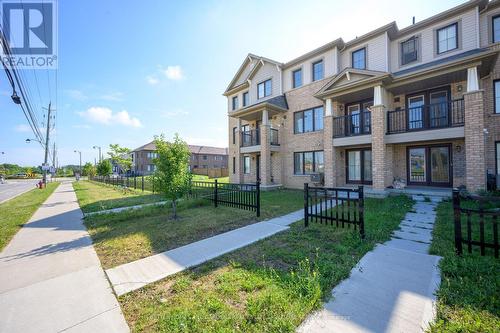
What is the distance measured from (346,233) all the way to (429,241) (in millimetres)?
1721

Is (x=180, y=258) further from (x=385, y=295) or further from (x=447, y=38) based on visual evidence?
(x=447, y=38)

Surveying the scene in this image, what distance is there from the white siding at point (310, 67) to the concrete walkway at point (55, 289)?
48.8 feet

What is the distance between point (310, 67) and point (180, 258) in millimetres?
14792

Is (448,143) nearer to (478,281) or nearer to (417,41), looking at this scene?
(417,41)

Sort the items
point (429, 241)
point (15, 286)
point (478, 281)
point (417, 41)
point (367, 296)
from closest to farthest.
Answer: point (367, 296), point (478, 281), point (15, 286), point (429, 241), point (417, 41)

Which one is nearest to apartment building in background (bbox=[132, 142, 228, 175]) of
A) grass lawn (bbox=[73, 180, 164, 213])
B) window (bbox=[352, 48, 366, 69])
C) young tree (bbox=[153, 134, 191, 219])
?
grass lawn (bbox=[73, 180, 164, 213])

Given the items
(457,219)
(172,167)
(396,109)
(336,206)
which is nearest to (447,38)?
(396,109)

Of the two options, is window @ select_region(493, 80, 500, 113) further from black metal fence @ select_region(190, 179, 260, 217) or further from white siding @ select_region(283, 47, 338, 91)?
black metal fence @ select_region(190, 179, 260, 217)

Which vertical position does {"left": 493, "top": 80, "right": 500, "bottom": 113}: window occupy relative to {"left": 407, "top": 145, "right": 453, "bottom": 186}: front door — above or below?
above

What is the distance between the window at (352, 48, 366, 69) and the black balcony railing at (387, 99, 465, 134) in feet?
12.7

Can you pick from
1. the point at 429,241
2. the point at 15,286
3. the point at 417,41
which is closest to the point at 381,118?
the point at 417,41

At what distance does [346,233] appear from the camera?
5.43 m

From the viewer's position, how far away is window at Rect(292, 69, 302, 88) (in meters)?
15.8

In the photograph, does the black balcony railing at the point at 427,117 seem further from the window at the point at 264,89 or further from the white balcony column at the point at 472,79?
the window at the point at 264,89
